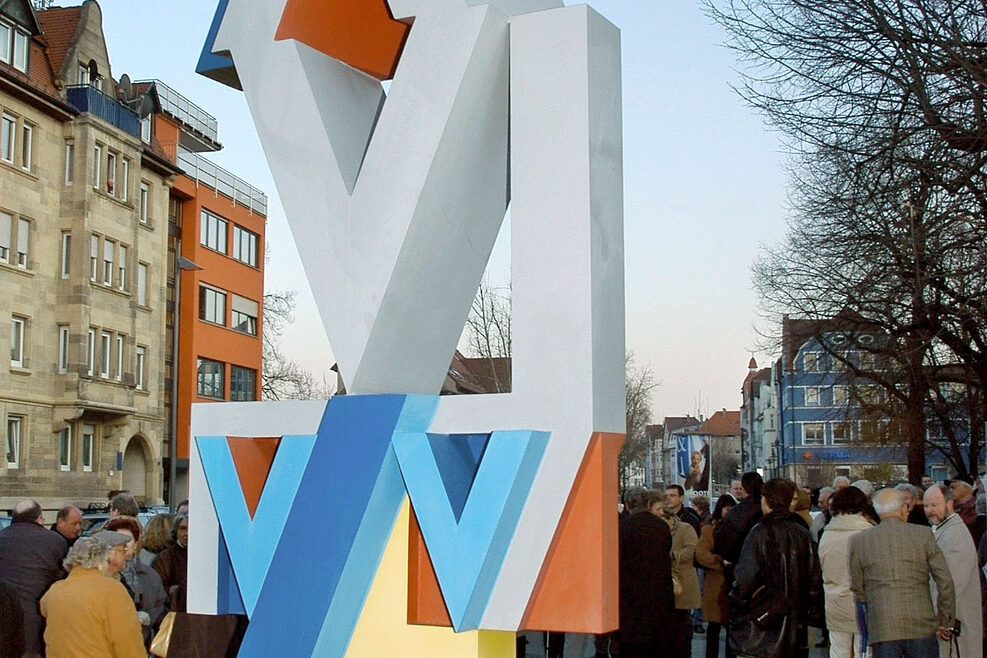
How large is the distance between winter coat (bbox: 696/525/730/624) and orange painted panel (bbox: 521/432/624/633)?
567cm

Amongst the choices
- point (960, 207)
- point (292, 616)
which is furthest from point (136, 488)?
point (292, 616)

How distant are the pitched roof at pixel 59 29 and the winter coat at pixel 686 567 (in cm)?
3044

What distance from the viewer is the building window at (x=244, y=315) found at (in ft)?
154

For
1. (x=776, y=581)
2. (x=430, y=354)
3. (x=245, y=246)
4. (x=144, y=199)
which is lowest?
(x=776, y=581)

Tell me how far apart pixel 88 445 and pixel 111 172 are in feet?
27.8

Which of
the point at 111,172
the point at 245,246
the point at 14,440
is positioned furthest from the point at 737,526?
the point at 245,246

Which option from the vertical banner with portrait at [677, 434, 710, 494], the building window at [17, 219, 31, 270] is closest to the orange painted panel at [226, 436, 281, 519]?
the vertical banner with portrait at [677, 434, 710, 494]

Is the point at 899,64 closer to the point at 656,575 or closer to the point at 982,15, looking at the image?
the point at 982,15

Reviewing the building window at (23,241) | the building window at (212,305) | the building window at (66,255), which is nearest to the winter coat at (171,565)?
the building window at (23,241)

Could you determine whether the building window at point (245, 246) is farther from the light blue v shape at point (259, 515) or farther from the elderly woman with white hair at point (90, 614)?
the light blue v shape at point (259, 515)

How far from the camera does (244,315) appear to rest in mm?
47688

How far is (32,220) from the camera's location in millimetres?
32938

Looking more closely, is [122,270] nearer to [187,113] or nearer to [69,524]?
[187,113]

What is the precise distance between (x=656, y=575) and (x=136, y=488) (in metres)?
33.3
